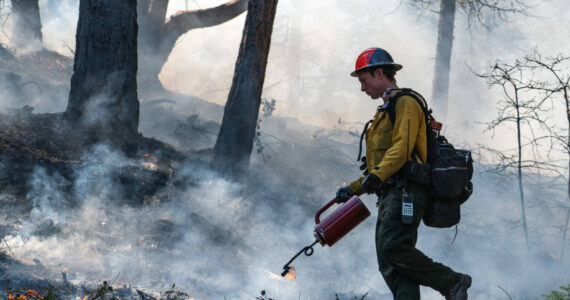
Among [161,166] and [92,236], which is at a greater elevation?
[161,166]

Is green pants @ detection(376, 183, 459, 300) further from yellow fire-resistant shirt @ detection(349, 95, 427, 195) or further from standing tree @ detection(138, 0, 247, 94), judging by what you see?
standing tree @ detection(138, 0, 247, 94)

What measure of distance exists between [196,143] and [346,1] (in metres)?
19.0

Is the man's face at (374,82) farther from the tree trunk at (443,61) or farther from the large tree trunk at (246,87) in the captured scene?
the tree trunk at (443,61)

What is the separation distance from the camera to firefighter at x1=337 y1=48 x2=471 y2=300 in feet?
10.3

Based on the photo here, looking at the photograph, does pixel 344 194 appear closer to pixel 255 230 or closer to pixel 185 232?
pixel 185 232

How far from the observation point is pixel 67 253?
4906mm

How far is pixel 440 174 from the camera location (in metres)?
3.22

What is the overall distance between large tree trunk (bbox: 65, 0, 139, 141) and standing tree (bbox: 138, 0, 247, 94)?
5.40m

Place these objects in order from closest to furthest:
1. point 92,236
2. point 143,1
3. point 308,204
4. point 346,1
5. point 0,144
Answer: point 92,236, point 0,144, point 308,204, point 143,1, point 346,1

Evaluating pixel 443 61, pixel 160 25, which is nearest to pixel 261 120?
pixel 160 25

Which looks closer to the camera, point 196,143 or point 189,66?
point 196,143

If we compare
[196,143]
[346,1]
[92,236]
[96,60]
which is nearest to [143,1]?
[196,143]

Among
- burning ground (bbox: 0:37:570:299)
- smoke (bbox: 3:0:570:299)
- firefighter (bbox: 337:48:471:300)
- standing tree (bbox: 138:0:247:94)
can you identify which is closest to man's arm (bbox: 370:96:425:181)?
firefighter (bbox: 337:48:471:300)

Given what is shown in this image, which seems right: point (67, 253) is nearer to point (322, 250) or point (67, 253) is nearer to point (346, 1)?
point (322, 250)
